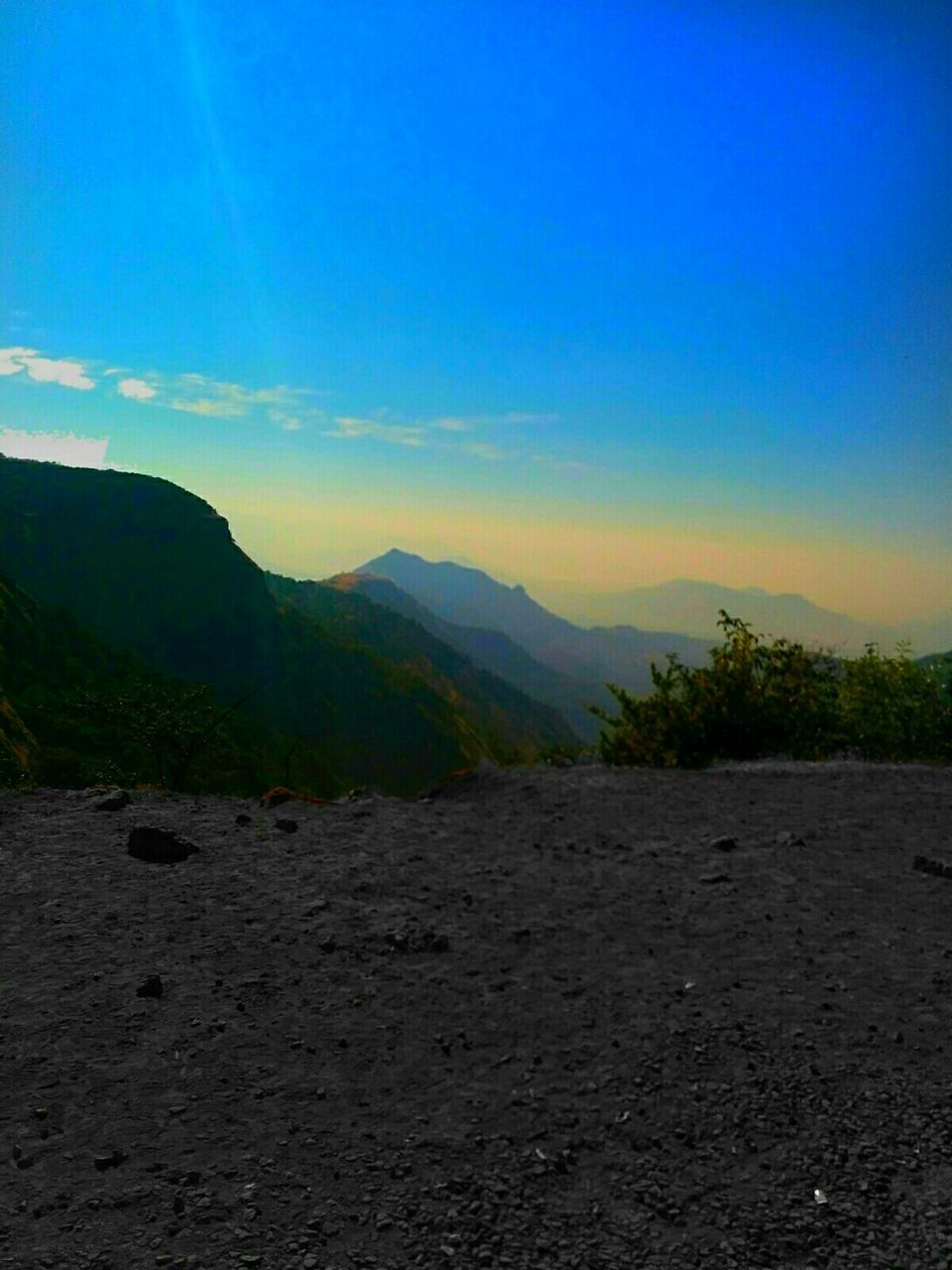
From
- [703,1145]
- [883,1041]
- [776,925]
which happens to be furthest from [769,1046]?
[776,925]

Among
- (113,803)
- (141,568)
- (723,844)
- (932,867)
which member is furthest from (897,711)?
(141,568)

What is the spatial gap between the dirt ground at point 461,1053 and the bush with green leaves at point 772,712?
716 centimetres

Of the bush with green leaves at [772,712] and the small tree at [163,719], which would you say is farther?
the bush with green leaves at [772,712]

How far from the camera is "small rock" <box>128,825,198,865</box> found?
833 centimetres

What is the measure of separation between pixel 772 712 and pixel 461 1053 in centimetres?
1316

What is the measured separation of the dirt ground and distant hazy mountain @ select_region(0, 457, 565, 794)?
396 ft

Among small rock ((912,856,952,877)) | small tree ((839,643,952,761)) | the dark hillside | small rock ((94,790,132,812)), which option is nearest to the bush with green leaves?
small tree ((839,643,952,761))

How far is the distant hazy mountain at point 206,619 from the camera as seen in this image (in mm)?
139500

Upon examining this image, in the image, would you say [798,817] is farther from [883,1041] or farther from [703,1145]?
[703,1145]

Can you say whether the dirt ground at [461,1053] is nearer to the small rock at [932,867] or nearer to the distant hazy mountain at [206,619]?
the small rock at [932,867]

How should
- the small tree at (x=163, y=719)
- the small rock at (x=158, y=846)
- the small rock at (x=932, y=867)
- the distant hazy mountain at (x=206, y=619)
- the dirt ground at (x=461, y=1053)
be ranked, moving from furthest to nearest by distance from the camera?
1. the distant hazy mountain at (x=206, y=619)
2. the small tree at (x=163, y=719)
3. the small rock at (x=932, y=867)
4. the small rock at (x=158, y=846)
5. the dirt ground at (x=461, y=1053)

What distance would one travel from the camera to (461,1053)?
17.9 feet

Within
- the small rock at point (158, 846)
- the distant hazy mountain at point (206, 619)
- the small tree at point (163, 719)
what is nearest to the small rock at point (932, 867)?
the small rock at point (158, 846)

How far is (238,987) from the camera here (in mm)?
6074
